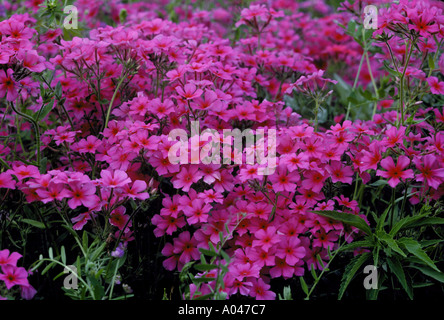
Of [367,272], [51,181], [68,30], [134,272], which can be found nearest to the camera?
[51,181]

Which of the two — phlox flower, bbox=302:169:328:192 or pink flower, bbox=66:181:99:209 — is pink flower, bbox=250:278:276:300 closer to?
phlox flower, bbox=302:169:328:192

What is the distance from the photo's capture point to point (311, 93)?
178 centimetres

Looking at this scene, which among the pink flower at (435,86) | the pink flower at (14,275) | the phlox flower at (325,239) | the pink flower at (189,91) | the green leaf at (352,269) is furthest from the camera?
the pink flower at (435,86)

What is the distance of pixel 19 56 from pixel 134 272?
0.82 metres

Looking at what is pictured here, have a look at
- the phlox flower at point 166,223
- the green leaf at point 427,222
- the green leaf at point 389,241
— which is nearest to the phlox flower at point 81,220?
the phlox flower at point 166,223

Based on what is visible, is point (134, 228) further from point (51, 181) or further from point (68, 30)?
point (68, 30)

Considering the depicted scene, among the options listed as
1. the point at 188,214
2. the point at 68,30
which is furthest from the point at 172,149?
the point at 68,30

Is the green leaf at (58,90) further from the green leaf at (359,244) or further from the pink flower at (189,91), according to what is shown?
the green leaf at (359,244)

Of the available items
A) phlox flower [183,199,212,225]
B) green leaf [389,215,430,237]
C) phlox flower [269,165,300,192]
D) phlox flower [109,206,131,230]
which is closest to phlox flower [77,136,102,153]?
phlox flower [109,206,131,230]

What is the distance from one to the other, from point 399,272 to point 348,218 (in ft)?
0.74

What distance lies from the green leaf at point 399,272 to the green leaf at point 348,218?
119 millimetres

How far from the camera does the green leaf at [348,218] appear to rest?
4.75ft

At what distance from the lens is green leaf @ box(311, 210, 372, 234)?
57.0 inches

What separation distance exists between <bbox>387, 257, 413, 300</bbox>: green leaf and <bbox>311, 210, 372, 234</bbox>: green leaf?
0.12 m
